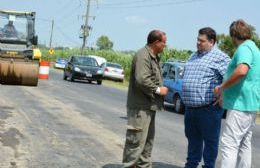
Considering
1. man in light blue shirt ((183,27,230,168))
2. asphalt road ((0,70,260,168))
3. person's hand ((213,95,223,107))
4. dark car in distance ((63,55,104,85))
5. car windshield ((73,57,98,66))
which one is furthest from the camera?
car windshield ((73,57,98,66))

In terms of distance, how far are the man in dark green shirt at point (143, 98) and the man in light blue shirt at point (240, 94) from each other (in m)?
0.97

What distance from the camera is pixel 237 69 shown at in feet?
20.7

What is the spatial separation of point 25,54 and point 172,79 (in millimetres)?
5151

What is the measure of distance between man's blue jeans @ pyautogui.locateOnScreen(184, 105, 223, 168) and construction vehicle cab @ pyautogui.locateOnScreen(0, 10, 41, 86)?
12790 mm

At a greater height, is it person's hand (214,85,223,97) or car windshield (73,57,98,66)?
person's hand (214,85,223,97)

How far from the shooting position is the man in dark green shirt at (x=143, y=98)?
23.6ft

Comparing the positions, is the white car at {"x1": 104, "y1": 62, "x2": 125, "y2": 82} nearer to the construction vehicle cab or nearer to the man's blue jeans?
the construction vehicle cab

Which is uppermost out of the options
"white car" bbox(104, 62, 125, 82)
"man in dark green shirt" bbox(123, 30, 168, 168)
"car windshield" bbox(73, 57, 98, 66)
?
"man in dark green shirt" bbox(123, 30, 168, 168)

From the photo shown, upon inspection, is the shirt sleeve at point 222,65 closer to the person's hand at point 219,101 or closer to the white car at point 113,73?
the person's hand at point 219,101

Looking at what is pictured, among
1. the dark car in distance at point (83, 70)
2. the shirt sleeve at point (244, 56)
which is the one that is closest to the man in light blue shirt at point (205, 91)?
the shirt sleeve at point (244, 56)

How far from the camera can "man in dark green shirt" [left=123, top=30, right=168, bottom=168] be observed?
23.6 feet

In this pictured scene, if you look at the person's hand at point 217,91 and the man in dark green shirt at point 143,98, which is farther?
the man in dark green shirt at point 143,98

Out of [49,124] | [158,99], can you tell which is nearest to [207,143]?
[158,99]

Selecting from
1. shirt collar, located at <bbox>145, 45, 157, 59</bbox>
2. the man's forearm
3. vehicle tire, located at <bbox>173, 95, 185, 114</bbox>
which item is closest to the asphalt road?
shirt collar, located at <bbox>145, 45, 157, 59</bbox>
